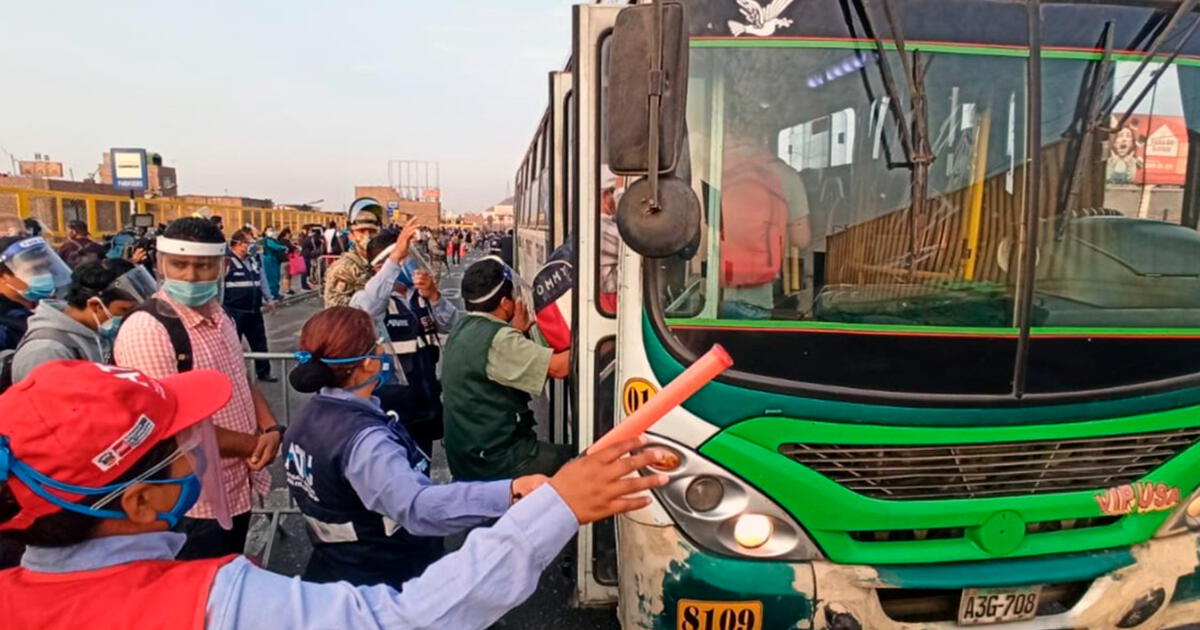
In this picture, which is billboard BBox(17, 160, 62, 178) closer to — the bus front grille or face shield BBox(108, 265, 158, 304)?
A: face shield BBox(108, 265, 158, 304)

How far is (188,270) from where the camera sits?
9.71 ft

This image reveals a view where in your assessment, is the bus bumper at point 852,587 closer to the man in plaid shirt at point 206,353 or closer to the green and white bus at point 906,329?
the green and white bus at point 906,329

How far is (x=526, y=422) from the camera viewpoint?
3225mm

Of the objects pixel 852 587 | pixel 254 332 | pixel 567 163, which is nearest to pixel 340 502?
pixel 852 587

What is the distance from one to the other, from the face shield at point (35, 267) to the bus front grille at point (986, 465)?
4.40 m

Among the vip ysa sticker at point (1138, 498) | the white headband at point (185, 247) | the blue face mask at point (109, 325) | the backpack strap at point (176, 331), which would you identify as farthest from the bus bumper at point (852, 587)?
the blue face mask at point (109, 325)

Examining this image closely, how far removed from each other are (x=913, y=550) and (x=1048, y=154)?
1424 mm

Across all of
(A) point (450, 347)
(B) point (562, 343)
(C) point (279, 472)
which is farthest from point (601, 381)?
(C) point (279, 472)

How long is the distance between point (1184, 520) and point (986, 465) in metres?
0.91

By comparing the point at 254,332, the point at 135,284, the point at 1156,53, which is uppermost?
the point at 1156,53

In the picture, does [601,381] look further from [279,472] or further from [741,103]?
[279,472]

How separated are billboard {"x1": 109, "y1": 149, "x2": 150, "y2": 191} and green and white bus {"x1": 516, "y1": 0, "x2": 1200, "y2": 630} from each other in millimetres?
24687

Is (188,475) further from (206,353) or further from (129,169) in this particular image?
(129,169)

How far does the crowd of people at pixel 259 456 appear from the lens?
1183 millimetres
